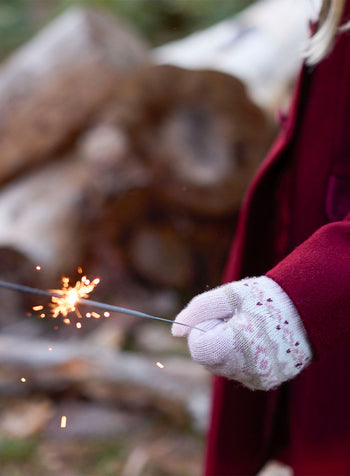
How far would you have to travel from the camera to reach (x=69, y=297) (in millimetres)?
500

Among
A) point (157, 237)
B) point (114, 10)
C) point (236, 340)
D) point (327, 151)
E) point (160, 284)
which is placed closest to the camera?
point (236, 340)

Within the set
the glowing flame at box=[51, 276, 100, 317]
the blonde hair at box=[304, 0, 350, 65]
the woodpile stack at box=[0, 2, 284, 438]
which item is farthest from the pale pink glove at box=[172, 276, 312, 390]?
the woodpile stack at box=[0, 2, 284, 438]

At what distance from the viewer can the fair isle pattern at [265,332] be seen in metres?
0.43

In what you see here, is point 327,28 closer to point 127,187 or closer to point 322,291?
point 322,291

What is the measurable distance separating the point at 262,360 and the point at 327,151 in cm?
34

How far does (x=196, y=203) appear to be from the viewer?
1566 mm

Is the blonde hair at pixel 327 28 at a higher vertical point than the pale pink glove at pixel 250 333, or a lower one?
higher

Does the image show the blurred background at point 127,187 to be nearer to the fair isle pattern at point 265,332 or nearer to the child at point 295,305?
the child at point 295,305

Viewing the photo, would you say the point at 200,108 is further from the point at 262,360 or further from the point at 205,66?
the point at 262,360

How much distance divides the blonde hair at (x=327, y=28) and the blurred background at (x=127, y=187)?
0.71 m

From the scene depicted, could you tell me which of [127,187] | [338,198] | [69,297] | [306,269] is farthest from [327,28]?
[127,187]

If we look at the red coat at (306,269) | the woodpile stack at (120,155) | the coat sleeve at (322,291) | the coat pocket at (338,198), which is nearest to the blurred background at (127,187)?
the woodpile stack at (120,155)

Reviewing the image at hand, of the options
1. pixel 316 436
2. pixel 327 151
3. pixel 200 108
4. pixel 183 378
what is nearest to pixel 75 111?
pixel 200 108

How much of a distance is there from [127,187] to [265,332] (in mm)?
1144
